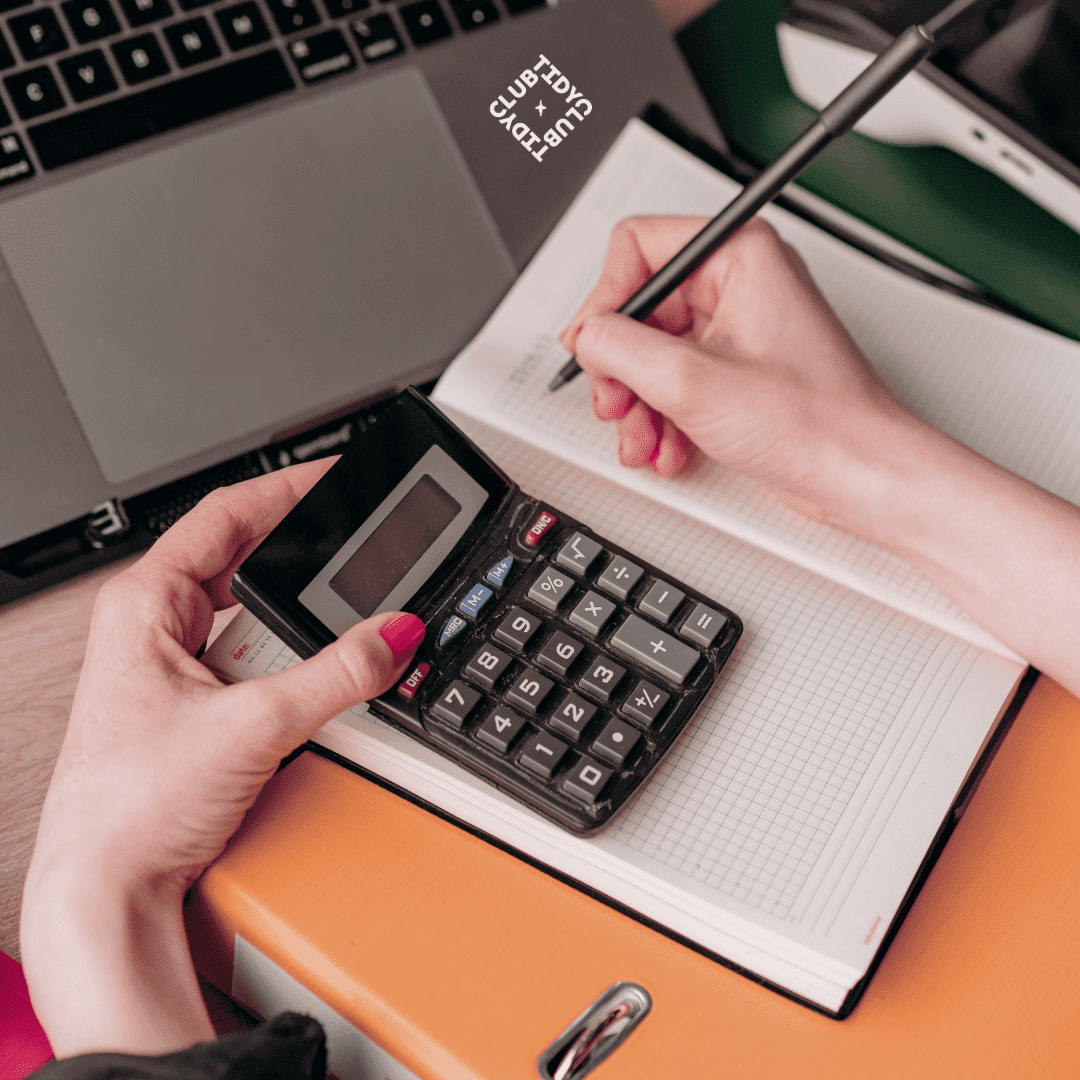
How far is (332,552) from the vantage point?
0.40 metres

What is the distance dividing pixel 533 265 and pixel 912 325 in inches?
8.6

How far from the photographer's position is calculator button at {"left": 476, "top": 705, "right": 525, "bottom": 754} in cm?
38

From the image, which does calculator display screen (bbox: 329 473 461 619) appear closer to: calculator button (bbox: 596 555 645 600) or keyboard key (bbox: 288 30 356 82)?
calculator button (bbox: 596 555 645 600)

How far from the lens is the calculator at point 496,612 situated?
0.38m

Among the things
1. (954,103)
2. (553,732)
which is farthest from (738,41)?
(553,732)

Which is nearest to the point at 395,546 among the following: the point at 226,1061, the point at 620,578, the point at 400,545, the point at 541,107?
the point at 400,545

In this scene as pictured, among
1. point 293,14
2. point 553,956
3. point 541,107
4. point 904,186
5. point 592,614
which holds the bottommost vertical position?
point 553,956

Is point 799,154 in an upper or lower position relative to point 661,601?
upper

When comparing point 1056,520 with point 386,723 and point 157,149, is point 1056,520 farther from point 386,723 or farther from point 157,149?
point 157,149

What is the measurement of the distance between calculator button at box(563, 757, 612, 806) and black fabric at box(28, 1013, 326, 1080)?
0.12m

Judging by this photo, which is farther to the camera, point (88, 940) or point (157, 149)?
point (157, 149)

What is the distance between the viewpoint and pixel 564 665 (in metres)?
0.40

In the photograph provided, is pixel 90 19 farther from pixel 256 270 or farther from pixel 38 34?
pixel 256 270

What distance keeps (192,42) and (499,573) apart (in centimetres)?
37
